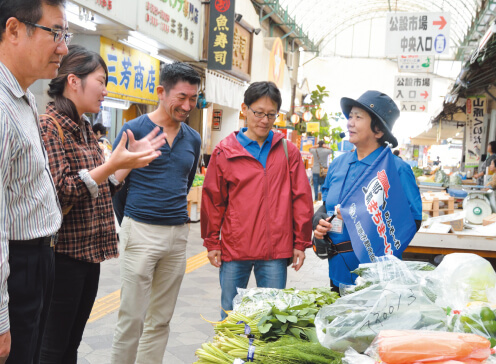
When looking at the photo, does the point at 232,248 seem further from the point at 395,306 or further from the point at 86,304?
the point at 395,306

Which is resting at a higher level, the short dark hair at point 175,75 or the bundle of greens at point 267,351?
the short dark hair at point 175,75

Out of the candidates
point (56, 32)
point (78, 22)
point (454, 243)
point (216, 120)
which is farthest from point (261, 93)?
point (216, 120)

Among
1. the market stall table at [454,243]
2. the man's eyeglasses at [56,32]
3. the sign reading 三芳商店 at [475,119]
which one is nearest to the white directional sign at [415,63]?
the sign reading 三芳商店 at [475,119]

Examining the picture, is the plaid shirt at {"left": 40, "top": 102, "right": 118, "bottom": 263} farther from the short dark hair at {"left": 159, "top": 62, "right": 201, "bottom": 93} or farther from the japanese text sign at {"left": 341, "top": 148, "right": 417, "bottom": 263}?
the japanese text sign at {"left": 341, "top": 148, "right": 417, "bottom": 263}

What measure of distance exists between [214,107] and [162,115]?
12852 mm

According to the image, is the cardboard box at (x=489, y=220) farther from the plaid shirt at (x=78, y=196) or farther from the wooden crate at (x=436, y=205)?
the plaid shirt at (x=78, y=196)

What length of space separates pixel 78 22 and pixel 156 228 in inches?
225

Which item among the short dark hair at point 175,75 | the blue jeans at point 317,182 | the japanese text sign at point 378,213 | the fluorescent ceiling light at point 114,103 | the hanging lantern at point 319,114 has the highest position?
the hanging lantern at point 319,114

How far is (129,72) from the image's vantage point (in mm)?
9430

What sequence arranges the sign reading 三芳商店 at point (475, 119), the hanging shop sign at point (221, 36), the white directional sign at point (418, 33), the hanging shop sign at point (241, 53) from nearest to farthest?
the white directional sign at point (418, 33)
the hanging shop sign at point (221, 36)
the hanging shop sign at point (241, 53)
the sign reading 三芳商店 at point (475, 119)

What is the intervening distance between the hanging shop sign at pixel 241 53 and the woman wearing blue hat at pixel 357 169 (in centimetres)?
1007

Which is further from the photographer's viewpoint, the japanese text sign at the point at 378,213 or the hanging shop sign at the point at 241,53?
the hanging shop sign at the point at 241,53

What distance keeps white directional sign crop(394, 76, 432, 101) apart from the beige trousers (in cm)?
1095

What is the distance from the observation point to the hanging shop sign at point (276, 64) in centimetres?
1781
